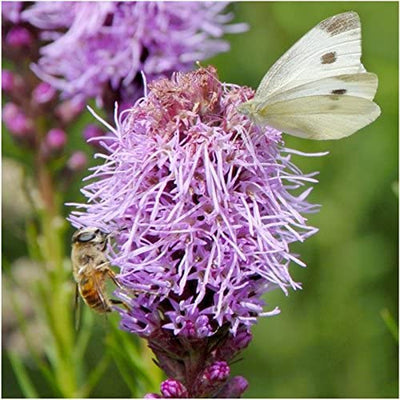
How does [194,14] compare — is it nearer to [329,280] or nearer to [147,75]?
[147,75]

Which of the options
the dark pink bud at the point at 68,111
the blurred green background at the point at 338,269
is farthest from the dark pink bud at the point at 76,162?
the blurred green background at the point at 338,269

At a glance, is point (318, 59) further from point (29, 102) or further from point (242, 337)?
point (29, 102)

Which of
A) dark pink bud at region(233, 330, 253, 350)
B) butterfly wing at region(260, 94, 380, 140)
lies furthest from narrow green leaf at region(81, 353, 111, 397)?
butterfly wing at region(260, 94, 380, 140)

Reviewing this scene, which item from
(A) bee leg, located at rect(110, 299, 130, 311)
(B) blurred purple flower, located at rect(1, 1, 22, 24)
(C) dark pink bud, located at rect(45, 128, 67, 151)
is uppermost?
(B) blurred purple flower, located at rect(1, 1, 22, 24)

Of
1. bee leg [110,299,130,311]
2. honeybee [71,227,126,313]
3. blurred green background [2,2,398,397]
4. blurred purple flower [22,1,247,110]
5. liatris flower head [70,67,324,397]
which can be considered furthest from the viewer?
blurred green background [2,2,398,397]

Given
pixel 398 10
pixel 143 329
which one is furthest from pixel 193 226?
pixel 398 10

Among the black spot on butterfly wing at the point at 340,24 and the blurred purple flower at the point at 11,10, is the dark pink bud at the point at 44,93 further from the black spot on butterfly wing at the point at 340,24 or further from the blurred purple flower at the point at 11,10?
the black spot on butterfly wing at the point at 340,24

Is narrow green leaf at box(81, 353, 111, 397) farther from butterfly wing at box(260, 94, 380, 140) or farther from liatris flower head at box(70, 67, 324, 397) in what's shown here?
butterfly wing at box(260, 94, 380, 140)

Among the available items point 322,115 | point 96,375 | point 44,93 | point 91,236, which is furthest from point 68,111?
point 322,115
